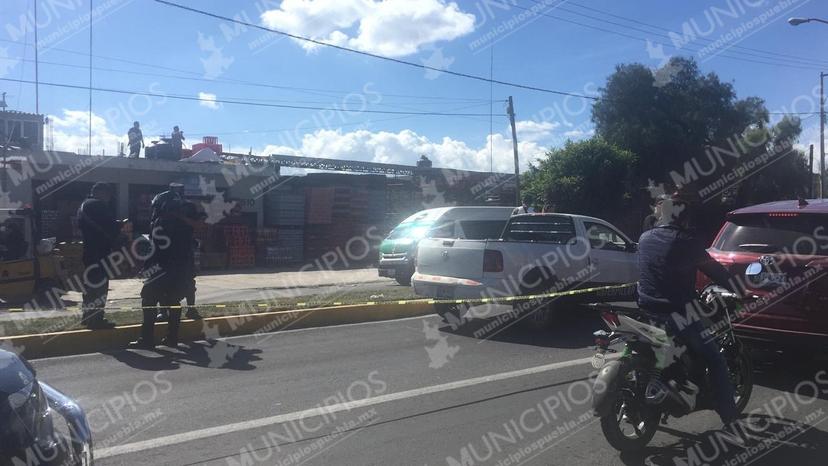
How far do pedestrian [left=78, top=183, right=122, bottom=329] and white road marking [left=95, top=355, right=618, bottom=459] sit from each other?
391cm

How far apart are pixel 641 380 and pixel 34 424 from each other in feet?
→ 12.4

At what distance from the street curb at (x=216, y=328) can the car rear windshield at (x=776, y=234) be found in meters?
5.32

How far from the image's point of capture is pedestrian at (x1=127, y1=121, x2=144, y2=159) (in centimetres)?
2377

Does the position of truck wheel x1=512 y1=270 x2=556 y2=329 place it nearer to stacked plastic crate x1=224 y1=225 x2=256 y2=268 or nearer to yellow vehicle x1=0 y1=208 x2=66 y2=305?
yellow vehicle x1=0 y1=208 x2=66 y2=305

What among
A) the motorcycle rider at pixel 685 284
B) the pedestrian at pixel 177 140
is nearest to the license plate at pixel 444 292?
the motorcycle rider at pixel 685 284

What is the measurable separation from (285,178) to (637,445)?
22.7 metres

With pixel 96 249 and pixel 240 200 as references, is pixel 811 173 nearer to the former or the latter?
pixel 240 200

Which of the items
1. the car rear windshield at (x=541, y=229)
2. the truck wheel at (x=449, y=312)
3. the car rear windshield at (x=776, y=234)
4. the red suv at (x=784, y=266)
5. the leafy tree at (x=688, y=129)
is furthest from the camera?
the leafy tree at (x=688, y=129)

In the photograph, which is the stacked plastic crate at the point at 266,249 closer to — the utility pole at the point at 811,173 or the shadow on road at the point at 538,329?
the shadow on road at the point at 538,329

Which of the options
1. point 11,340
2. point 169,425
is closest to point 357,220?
point 11,340

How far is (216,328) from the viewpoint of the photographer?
8766 millimetres

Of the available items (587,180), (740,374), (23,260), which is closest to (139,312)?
(23,260)

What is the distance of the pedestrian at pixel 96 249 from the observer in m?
8.09

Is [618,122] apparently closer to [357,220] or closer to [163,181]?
[357,220]
